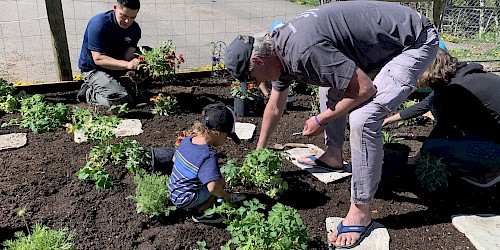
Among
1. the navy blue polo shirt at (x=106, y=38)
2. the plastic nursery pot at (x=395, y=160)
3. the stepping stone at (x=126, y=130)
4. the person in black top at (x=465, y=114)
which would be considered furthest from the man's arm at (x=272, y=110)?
the navy blue polo shirt at (x=106, y=38)

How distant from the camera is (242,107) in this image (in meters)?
4.76

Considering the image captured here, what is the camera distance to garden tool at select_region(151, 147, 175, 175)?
11.4 feet

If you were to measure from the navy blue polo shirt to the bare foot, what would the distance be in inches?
120

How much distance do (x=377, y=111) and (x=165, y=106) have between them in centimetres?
253

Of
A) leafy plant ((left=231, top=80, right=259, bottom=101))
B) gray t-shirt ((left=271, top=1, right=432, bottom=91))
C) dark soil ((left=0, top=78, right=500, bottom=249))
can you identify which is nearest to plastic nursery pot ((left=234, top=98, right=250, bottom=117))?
leafy plant ((left=231, top=80, right=259, bottom=101))

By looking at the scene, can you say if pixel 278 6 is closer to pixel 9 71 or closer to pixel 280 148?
pixel 9 71

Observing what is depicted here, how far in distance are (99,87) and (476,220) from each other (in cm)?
363

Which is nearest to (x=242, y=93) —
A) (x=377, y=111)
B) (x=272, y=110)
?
(x=272, y=110)

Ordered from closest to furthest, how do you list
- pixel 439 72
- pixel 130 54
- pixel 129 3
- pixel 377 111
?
pixel 377 111, pixel 439 72, pixel 129 3, pixel 130 54

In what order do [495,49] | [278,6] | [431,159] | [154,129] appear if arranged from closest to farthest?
[431,159]
[154,129]
[495,49]
[278,6]

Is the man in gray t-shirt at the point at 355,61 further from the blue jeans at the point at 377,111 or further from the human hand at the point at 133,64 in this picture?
the human hand at the point at 133,64

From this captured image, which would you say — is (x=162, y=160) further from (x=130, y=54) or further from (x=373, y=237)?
(x=130, y=54)

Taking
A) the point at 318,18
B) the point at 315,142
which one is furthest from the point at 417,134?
the point at 318,18

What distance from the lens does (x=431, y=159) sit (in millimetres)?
3553
